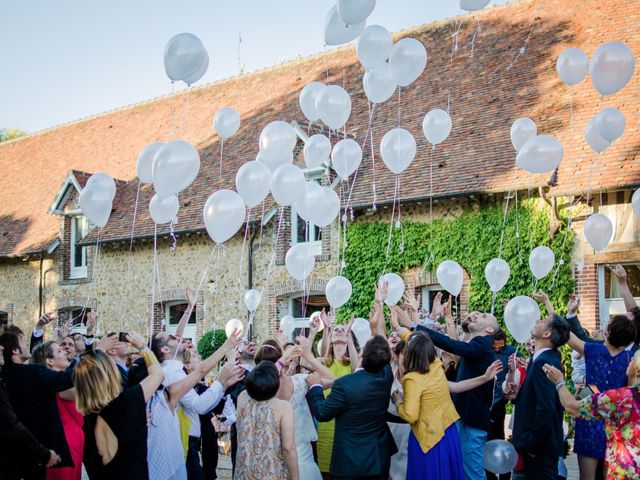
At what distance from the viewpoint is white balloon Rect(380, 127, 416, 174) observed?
8500 millimetres

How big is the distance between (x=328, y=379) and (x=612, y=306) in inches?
308

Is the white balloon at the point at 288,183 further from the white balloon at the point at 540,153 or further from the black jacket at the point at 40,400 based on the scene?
the black jacket at the point at 40,400

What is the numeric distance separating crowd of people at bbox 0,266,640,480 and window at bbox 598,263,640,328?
6.07 m

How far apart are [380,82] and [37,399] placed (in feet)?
17.0

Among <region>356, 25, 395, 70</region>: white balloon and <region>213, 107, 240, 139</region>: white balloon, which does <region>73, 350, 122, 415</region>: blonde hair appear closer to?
<region>356, 25, 395, 70</region>: white balloon

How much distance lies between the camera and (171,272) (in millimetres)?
17719

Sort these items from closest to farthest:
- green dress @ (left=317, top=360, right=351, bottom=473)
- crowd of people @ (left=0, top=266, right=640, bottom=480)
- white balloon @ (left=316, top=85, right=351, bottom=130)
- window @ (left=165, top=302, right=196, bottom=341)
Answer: crowd of people @ (left=0, top=266, right=640, bottom=480), green dress @ (left=317, top=360, right=351, bottom=473), white balloon @ (left=316, top=85, right=351, bottom=130), window @ (left=165, top=302, right=196, bottom=341)

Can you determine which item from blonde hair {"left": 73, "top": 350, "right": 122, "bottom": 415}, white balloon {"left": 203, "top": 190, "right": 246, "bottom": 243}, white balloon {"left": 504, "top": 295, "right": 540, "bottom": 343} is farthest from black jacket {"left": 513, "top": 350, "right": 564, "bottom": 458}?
white balloon {"left": 203, "top": 190, "right": 246, "bottom": 243}

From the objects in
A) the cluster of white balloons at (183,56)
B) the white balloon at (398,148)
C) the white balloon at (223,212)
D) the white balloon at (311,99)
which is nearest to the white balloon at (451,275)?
the white balloon at (398,148)

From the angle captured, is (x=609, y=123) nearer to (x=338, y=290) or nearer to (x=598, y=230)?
(x=598, y=230)

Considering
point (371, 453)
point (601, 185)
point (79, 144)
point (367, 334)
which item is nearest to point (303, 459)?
point (371, 453)

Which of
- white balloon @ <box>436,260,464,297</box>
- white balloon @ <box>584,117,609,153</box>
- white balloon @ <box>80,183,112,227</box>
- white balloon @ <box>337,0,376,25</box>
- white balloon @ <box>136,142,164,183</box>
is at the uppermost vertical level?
white balloon @ <box>337,0,376,25</box>

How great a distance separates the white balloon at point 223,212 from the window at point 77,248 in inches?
539

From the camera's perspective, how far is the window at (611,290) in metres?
11.8
